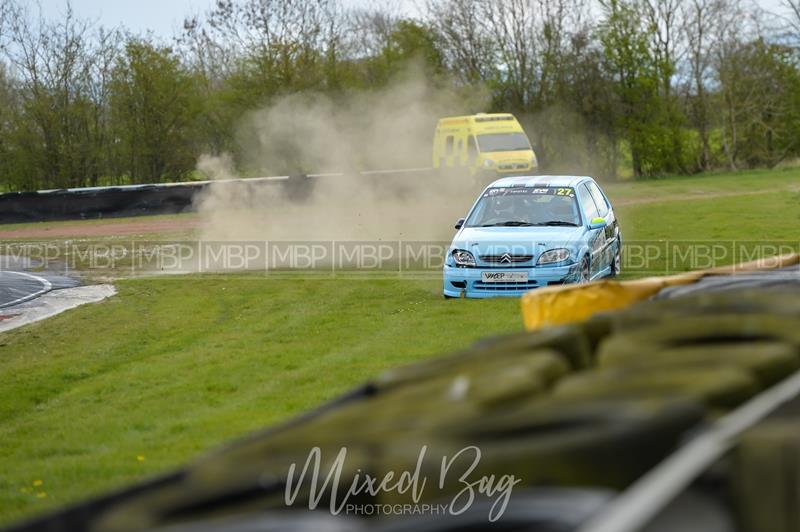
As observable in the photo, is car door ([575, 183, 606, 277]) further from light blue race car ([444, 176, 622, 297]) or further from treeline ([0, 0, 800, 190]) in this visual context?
treeline ([0, 0, 800, 190])

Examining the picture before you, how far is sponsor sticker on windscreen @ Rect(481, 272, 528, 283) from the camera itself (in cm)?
1300

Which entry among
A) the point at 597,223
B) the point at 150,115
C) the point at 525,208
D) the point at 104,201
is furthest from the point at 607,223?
the point at 150,115

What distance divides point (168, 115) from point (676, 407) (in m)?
42.7

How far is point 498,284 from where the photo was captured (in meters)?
13.1

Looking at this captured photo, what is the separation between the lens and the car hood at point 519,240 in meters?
13.1

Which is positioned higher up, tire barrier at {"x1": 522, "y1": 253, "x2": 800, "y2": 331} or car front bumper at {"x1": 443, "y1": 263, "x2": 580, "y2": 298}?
tire barrier at {"x1": 522, "y1": 253, "x2": 800, "y2": 331}

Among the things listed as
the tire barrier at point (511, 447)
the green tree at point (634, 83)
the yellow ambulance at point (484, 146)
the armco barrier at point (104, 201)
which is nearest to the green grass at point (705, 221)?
Answer: the yellow ambulance at point (484, 146)

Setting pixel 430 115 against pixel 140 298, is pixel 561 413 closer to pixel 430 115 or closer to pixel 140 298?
pixel 140 298

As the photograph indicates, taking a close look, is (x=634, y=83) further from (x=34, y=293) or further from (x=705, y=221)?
(x=34, y=293)

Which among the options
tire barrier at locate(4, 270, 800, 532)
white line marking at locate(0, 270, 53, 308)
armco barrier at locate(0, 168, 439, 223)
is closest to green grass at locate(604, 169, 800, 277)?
armco barrier at locate(0, 168, 439, 223)

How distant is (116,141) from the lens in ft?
143

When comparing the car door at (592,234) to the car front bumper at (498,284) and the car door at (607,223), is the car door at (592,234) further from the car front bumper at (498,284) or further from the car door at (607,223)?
the car front bumper at (498,284)

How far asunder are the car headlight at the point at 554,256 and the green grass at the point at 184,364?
65 cm

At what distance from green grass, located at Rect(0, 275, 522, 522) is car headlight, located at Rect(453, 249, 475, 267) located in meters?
0.48
